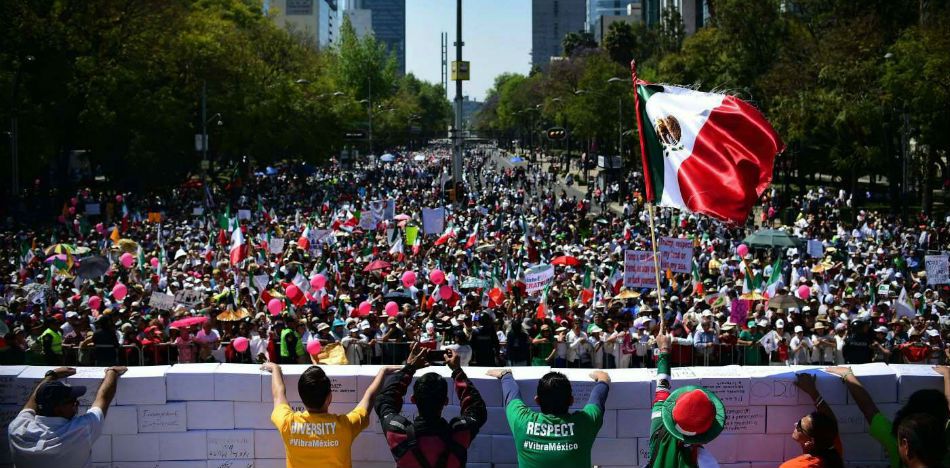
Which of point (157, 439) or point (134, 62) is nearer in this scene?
point (157, 439)

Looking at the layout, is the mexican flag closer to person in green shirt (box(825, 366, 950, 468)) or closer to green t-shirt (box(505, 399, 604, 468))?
person in green shirt (box(825, 366, 950, 468))

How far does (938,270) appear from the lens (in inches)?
709

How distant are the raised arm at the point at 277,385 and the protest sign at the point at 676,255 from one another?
501 inches

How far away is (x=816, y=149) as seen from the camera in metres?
51.0

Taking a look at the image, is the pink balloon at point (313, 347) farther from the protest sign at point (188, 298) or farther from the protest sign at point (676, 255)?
the protest sign at point (676, 255)

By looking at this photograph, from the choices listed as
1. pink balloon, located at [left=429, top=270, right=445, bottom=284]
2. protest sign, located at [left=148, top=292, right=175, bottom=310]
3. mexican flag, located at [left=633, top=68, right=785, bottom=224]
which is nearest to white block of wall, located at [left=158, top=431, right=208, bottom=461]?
mexican flag, located at [left=633, top=68, right=785, bottom=224]

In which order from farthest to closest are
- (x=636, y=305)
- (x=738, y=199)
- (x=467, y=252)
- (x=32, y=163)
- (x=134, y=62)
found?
(x=134, y=62), (x=32, y=163), (x=467, y=252), (x=636, y=305), (x=738, y=199)

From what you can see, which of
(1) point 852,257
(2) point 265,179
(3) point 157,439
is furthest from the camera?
(2) point 265,179

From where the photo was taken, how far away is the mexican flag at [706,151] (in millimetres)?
8359

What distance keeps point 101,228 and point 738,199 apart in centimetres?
2508

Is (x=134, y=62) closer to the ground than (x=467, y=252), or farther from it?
farther from it

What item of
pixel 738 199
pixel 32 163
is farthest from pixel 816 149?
pixel 738 199

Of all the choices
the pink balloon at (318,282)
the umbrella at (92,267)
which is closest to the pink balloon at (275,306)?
the pink balloon at (318,282)

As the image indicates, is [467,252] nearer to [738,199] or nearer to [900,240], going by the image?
[900,240]
